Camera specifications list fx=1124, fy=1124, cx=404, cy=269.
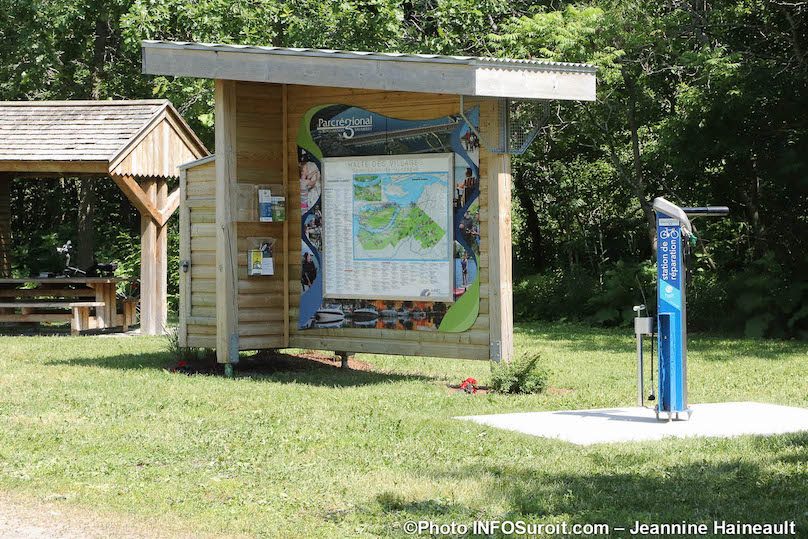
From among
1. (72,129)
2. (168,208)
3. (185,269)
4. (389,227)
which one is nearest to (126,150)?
(72,129)

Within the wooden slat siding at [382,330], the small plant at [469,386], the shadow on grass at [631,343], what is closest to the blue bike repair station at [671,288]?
the small plant at [469,386]

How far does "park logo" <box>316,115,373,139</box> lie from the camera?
44.1 ft

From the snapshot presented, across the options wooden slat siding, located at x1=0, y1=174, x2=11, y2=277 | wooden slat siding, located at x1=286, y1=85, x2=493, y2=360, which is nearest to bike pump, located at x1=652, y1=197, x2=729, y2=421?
wooden slat siding, located at x1=286, y1=85, x2=493, y2=360

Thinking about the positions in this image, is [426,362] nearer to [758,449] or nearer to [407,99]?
[407,99]

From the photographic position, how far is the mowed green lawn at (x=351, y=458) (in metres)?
6.54

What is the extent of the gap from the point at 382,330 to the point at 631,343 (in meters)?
6.87

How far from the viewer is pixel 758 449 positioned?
27.0 feet

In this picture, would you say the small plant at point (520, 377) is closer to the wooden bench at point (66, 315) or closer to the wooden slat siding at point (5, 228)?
the wooden bench at point (66, 315)

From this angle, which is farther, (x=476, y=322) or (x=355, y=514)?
(x=476, y=322)

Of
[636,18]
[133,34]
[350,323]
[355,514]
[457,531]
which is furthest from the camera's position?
[133,34]

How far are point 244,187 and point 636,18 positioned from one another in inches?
464

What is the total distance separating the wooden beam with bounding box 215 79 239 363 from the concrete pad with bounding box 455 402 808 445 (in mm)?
4773

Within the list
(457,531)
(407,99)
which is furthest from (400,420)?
(407,99)

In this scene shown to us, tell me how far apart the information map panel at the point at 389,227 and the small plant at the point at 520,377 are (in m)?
1.22
